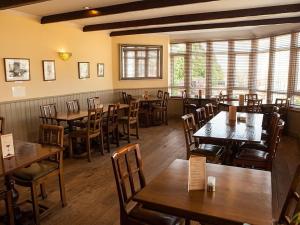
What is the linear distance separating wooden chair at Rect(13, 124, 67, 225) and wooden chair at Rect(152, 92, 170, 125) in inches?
187

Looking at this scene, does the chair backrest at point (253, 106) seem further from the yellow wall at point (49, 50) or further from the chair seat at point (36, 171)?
the chair seat at point (36, 171)

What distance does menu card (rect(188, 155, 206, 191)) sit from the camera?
167 centimetres

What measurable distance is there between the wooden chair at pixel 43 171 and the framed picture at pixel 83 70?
154 inches

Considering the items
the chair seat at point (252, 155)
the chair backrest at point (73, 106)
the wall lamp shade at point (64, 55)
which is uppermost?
the wall lamp shade at point (64, 55)

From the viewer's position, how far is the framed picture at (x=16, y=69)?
4855 millimetres

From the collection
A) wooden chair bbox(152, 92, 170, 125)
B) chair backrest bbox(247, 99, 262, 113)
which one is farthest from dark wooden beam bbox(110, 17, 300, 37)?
wooden chair bbox(152, 92, 170, 125)

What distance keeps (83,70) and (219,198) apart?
588 cm

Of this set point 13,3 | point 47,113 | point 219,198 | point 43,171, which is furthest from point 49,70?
point 219,198

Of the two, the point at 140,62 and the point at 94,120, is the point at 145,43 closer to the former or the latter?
the point at 140,62

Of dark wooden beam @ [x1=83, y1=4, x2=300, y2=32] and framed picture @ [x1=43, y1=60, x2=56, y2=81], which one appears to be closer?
dark wooden beam @ [x1=83, y1=4, x2=300, y2=32]

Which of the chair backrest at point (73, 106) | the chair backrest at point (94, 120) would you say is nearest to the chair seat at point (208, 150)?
the chair backrest at point (94, 120)

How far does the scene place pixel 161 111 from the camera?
25.4 feet

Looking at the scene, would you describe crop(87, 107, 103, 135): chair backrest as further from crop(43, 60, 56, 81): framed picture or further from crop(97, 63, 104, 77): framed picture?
crop(97, 63, 104, 77): framed picture

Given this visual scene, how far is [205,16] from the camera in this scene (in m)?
5.25
